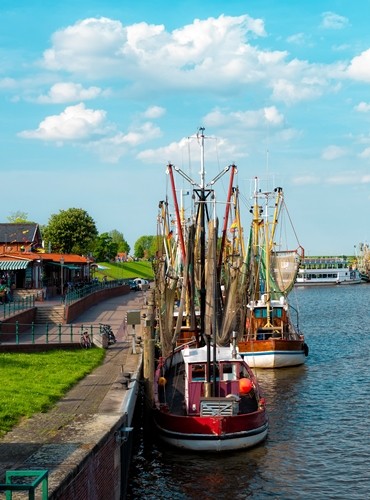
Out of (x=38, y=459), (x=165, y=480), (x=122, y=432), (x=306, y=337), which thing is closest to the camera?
(x=38, y=459)

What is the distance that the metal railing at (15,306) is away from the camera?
4205cm

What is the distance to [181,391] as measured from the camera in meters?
29.7

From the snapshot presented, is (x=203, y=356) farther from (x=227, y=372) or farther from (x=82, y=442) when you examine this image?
(x=82, y=442)

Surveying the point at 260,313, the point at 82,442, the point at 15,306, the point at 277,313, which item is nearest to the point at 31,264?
the point at 15,306

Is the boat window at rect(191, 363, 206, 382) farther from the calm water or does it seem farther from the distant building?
the distant building

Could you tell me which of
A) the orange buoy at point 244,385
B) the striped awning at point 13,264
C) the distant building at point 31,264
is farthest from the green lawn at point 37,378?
the distant building at point 31,264

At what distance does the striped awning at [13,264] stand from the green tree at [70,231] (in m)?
51.1

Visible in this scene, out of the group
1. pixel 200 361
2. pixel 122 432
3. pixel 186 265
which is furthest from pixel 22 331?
pixel 122 432

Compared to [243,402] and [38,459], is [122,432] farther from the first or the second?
[243,402]

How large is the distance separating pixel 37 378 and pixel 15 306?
21.0 m

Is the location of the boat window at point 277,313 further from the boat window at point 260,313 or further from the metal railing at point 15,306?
the metal railing at point 15,306

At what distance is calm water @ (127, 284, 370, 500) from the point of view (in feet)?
70.5

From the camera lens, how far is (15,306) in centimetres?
4619

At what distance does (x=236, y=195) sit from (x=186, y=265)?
72.3ft
